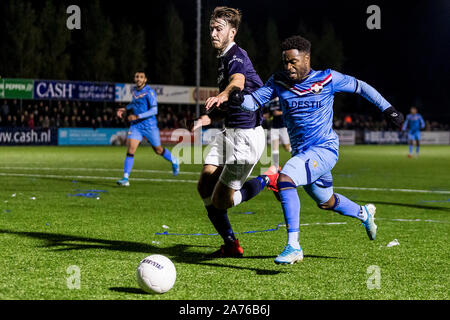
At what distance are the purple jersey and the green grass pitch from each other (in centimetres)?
138

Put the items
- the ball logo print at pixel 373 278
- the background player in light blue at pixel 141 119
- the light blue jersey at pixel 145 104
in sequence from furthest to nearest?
the light blue jersey at pixel 145 104, the background player in light blue at pixel 141 119, the ball logo print at pixel 373 278

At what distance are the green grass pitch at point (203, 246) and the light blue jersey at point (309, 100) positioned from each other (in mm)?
1221

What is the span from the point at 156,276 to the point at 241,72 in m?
2.39

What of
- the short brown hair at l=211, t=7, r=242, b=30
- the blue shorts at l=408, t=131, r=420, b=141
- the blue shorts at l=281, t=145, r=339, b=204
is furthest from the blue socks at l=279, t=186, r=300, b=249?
the blue shorts at l=408, t=131, r=420, b=141

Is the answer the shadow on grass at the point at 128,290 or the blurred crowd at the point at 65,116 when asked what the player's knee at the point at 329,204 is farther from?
the blurred crowd at the point at 65,116

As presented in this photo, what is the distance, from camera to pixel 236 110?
6.48m

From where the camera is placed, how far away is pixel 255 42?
213ft

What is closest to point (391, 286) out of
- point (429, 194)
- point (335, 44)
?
point (429, 194)

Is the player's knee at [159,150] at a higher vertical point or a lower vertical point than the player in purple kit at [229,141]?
lower

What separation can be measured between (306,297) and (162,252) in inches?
91.1

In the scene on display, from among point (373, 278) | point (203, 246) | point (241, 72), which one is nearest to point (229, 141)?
point (241, 72)

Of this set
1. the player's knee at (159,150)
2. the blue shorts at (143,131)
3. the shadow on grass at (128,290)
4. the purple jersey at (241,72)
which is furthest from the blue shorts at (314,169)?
the player's knee at (159,150)

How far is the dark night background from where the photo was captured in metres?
47.5

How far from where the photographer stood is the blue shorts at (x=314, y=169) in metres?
5.91
